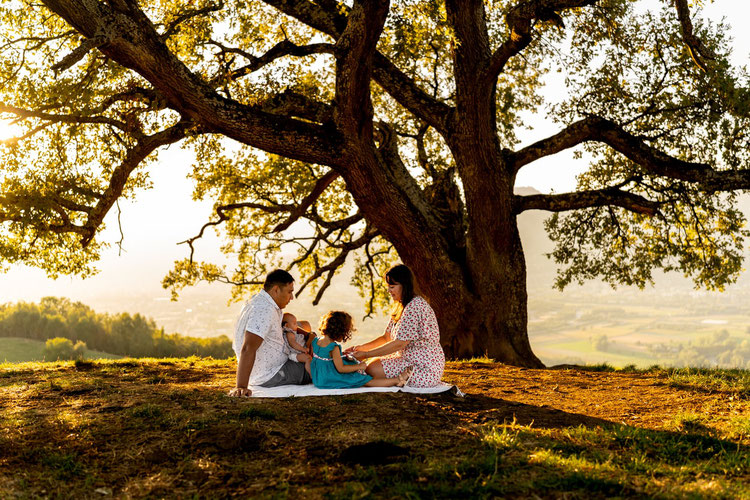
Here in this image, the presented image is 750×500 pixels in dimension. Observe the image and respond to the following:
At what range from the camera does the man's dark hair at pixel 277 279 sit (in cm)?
762

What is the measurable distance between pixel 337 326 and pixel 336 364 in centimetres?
48

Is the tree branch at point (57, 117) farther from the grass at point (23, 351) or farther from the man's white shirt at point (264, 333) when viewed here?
the grass at point (23, 351)

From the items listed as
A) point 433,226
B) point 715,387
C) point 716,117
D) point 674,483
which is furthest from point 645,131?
point 674,483

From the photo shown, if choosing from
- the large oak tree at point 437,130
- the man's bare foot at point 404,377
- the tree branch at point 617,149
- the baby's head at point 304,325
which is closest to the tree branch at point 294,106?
the large oak tree at point 437,130

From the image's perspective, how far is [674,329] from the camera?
189375 mm

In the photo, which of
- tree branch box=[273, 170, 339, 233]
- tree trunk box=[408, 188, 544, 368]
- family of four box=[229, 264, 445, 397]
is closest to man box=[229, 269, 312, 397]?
family of four box=[229, 264, 445, 397]

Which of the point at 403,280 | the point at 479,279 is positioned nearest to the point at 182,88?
the point at 403,280

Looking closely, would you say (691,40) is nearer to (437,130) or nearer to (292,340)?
(437,130)

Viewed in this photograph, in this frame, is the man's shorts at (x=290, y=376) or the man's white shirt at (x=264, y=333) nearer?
the man's white shirt at (x=264, y=333)

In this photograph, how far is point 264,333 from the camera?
7.39 meters

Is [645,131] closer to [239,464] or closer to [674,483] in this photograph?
[674,483]

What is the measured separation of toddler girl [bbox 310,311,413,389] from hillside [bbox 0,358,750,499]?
42 cm

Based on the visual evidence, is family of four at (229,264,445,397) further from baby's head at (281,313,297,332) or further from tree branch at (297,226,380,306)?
tree branch at (297,226,380,306)

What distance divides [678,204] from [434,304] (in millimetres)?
6894
